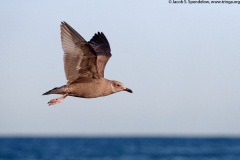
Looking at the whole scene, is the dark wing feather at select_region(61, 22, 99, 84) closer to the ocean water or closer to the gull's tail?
the gull's tail

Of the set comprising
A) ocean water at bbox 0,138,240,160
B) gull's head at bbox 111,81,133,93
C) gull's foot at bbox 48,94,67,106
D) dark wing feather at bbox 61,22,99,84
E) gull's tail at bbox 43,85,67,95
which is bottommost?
gull's foot at bbox 48,94,67,106

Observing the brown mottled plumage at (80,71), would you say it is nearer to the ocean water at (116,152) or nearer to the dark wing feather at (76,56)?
the dark wing feather at (76,56)

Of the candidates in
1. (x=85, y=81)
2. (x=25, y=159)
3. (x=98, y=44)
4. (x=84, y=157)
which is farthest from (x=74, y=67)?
(x=84, y=157)

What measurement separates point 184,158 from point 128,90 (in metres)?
32.9

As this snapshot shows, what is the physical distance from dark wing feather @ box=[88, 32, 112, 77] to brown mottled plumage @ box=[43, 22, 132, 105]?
27.4 inches

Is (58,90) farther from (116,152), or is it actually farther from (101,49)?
(116,152)

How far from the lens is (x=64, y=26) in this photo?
10125 mm

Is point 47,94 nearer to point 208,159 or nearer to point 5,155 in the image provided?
point 208,159

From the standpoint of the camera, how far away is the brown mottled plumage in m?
10.0

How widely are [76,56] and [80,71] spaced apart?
0.26 m

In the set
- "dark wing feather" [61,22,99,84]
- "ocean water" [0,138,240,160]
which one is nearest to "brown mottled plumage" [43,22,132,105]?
"dark wing feather" [61,22,99,84]

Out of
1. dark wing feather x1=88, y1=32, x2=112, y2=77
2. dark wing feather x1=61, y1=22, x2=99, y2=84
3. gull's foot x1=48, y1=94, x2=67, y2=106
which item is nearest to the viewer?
dark wing feather x1=61, y1=22, x2=99, y2=84

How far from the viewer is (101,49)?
38.7 ft

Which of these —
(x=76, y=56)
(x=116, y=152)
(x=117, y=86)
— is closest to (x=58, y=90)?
(x=76, y=56)
